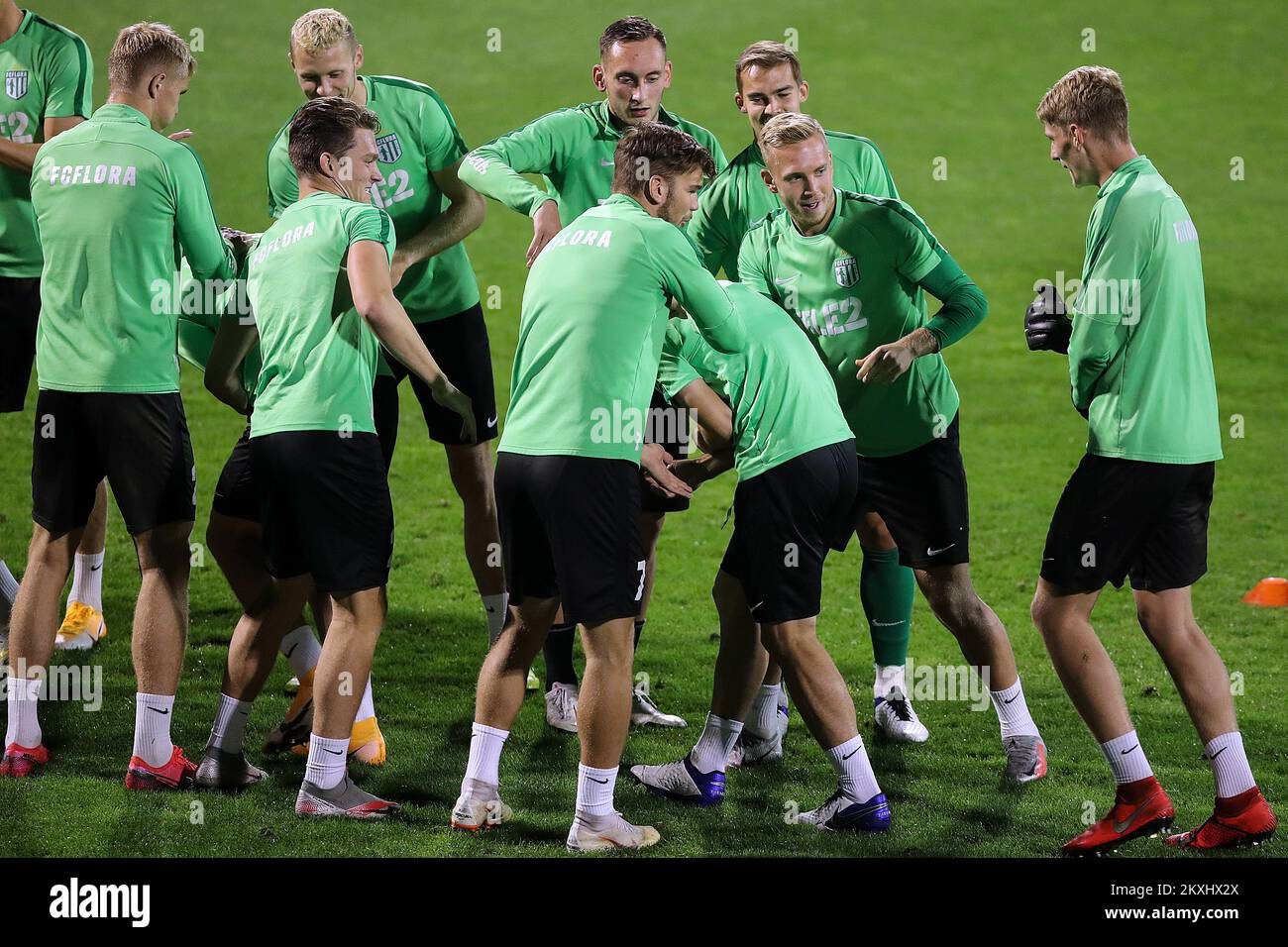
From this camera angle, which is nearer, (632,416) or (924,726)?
(632,416)

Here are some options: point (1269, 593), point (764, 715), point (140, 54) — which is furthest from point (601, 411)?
point (1269, 593)

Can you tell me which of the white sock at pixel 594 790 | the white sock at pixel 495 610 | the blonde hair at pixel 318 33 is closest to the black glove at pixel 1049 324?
the white sock at pixel 594 790

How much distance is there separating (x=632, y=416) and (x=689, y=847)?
4.79 feet

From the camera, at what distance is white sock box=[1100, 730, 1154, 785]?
503cm

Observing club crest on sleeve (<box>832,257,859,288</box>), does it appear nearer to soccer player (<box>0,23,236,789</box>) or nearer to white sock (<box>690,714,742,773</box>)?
white sock (<box>690,714,742,773</box>)

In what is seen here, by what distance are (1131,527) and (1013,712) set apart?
4.06 ft

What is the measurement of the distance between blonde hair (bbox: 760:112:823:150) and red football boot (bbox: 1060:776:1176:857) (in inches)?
101

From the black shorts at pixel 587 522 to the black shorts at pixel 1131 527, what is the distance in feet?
4.82

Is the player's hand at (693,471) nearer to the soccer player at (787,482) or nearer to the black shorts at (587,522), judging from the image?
the soccer player at (787,482)

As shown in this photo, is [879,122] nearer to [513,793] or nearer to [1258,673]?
[1258,673]

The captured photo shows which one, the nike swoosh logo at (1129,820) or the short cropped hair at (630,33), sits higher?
the short cropped hair at (630,33)

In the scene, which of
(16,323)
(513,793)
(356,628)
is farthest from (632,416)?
(16,323)

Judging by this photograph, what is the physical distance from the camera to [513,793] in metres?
5.55

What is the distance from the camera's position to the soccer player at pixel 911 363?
577 centimetres
